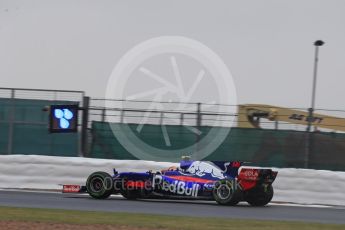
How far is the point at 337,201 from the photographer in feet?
52.6

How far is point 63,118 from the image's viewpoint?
17.5m

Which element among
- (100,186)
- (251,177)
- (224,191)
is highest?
(251,177)

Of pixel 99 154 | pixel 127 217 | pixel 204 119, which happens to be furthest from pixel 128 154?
pixel 127 217

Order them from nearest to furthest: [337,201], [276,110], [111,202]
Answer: [111,202], [337,201], [276,110]

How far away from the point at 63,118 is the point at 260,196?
5.77 metres

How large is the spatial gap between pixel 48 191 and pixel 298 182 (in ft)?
19.5

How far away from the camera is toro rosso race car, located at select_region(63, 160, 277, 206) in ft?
46.0

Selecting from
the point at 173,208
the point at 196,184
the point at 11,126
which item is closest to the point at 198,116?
the point at 196,184

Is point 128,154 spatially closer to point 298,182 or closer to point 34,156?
point 34,156

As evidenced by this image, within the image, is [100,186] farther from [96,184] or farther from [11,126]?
[11,126]

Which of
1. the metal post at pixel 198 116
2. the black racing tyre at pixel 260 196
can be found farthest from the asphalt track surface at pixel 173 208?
the metal post at pixel 198 116

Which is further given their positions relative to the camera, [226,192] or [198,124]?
[198,124]

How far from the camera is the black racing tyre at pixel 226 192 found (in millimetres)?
13828

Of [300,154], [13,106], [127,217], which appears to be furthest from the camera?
[13,106]
